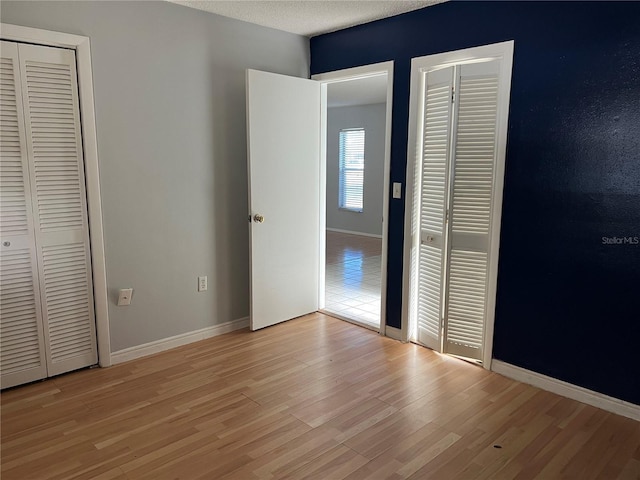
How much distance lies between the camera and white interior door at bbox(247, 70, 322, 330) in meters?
3.42

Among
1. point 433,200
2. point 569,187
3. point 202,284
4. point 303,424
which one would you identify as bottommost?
point 303,424

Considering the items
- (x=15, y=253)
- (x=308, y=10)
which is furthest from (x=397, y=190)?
(x=15, y=253)

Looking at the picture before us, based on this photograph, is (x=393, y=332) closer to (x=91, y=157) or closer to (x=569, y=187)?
(x=569, y=187)

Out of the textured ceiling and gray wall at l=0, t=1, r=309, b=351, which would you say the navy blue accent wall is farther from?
gray wall at l=0, t=1, r=309, b=351

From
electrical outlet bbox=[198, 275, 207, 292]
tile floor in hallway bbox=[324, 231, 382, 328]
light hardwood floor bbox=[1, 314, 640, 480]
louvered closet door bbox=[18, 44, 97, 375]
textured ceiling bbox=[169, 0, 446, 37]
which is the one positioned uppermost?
textured ceiling bbox=[169, 0, 446, 37]

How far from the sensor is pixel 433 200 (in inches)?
126

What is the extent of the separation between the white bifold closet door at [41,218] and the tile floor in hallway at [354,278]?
210cm

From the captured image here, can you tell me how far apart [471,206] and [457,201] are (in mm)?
100

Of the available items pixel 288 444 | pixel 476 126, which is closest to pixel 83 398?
pixel 288 444

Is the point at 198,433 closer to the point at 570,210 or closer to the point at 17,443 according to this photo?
the point at 17,443

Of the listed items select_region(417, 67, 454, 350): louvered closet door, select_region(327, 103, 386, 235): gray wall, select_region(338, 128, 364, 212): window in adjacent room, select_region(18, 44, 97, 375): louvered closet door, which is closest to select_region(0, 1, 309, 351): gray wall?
select_region(18, 44, 97, 375): louvered closet door

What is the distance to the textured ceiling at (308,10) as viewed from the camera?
3.02 meters

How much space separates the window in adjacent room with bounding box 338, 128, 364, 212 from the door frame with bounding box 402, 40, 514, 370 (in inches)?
199

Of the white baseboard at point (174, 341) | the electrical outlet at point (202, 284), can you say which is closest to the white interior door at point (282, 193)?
the white baseboard at point (174, 341)
